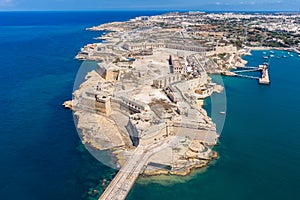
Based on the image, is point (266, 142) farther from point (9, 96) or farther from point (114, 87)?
point (9, 96)

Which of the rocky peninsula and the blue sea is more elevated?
the rocky peninsula

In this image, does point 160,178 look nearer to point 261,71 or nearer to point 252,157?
point 252,157

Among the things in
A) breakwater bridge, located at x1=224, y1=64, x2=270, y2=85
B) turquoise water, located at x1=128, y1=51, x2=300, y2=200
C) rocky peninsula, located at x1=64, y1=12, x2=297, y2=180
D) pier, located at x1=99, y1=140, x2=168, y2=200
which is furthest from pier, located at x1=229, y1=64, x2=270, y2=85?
pier, located at x1=99, y1=140, x2=168, y2=200

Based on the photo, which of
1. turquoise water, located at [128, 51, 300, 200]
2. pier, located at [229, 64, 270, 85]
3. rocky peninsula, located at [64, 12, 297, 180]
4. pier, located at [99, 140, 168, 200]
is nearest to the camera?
pier, located at [99, 140, 168, 200]

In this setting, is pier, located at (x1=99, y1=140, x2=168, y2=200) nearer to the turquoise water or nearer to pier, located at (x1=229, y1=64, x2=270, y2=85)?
the turquoise water

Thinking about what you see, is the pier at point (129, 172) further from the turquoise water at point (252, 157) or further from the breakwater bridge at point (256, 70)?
the breakwater bridge at point (256, 70)

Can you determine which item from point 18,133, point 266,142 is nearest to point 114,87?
point 18,133

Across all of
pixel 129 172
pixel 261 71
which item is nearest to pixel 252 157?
pixel 129 172
